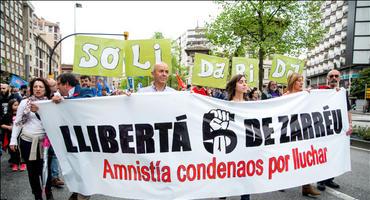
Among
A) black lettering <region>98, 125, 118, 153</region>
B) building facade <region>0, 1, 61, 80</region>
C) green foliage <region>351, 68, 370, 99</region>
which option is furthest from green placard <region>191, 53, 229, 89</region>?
green foliage <region>351, 68, 370, 99</region>

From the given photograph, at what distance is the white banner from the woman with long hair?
272mm

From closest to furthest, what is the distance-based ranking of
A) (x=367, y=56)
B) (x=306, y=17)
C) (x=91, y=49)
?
(x=91, y=49) < (x=306, y=17) < (x=367, y=56)

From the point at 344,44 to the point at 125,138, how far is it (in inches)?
2836

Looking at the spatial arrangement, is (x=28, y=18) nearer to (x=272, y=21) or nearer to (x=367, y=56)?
(x=272, y=21)

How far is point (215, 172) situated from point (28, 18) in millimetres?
73218

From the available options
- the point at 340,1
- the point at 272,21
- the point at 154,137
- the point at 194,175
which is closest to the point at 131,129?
the point at 154,137

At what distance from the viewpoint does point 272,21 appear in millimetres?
25969

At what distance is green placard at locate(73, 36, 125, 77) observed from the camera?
5.17m

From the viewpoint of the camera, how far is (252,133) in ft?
13.0

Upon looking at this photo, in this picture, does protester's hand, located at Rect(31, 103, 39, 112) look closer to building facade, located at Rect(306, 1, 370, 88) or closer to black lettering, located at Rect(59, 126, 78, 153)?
black lettering, located at Rect(59, 126, 78, 153)

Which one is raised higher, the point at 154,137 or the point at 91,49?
the point at 91,49

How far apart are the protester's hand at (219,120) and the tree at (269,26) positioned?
2170 cm

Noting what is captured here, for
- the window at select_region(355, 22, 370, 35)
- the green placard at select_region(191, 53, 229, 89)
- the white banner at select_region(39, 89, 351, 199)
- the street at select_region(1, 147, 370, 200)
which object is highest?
the window at select_region(355, 22, 370, 35)

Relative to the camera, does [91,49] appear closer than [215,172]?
No
